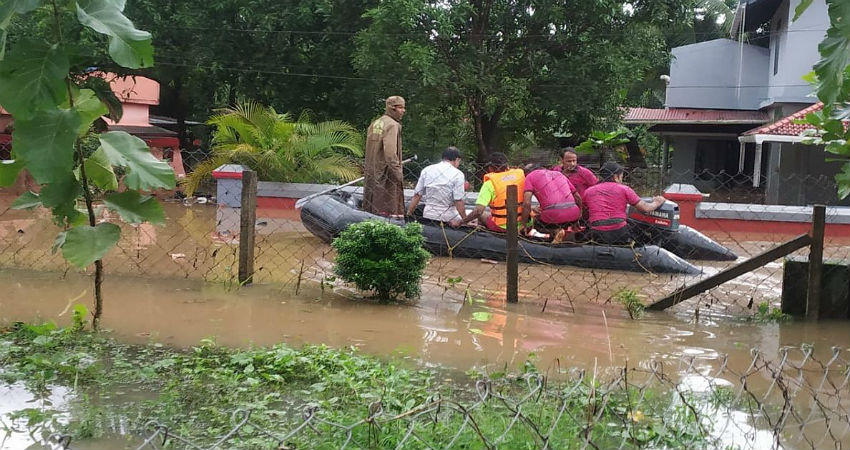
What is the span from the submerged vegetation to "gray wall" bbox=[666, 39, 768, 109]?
74.8 feet

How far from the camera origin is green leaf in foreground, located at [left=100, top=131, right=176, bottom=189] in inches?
187

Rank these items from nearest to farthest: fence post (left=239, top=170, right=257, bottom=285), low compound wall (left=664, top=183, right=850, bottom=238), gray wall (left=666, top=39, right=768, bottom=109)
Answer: fence post (left=239, top=170, right=257, bottom=285) → low compound wall (left=664, top=183, right=850, bottom=238) → gray wall (left=666, top=39, right=768, bottom=109)

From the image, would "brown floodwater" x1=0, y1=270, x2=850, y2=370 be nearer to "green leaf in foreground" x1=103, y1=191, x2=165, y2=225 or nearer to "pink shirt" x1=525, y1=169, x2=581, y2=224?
"green leaf in foreground" x1=103, y1=191, x2=165, y2=225

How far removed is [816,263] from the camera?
7461 mm

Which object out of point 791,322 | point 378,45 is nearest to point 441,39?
point 378,45

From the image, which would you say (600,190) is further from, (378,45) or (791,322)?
(378,45)

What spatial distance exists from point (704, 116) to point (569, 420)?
23.4m

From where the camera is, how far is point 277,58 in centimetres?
2295

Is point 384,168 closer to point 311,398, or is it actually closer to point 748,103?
point 311,398

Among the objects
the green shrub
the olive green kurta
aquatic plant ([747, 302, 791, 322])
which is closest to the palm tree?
the olive green kurta

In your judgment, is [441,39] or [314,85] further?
[314,85]

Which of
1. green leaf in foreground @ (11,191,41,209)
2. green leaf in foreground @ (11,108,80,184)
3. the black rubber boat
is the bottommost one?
the black rubber boat

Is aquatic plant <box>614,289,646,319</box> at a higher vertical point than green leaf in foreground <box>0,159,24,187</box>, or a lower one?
lower

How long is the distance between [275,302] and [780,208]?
10.4 meters
